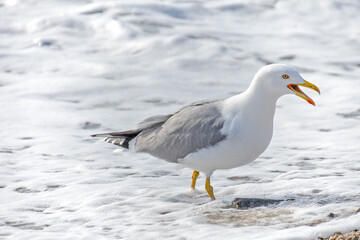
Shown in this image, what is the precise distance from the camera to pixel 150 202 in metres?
5.54

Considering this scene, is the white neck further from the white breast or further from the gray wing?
the gray wing

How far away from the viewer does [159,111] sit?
825 centimetres

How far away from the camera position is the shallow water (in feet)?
16.7

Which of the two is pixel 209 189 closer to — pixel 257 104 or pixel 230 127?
pixel 230 127

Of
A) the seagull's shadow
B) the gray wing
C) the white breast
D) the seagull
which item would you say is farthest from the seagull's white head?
the seagull's shadow

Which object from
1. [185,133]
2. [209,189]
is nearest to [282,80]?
[185,133]

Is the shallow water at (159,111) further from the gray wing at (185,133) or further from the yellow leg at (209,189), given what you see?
the gray wing at (185,133)

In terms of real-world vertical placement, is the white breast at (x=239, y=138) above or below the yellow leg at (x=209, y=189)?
above

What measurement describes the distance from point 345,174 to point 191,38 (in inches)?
212

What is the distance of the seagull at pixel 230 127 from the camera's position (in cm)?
522

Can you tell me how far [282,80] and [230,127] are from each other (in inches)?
21.5

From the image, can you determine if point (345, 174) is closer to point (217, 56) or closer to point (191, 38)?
point (217, 56)

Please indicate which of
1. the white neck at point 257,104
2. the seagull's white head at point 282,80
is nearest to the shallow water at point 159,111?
the white neck at point 257,104

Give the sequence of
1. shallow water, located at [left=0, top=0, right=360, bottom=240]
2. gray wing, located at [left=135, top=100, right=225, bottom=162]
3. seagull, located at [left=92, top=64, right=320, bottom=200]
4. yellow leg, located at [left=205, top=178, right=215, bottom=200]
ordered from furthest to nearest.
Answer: yellow leg, located at [left=205, top=178, right=215, bottom=200] < gray wing, located at [left=135, top=100, right=225, bottom=162] < seagull, located at [left=92, top=64, right=320, bottom=200] < shallow water, located at [left=0, top=0, right=360, bottom=240]
